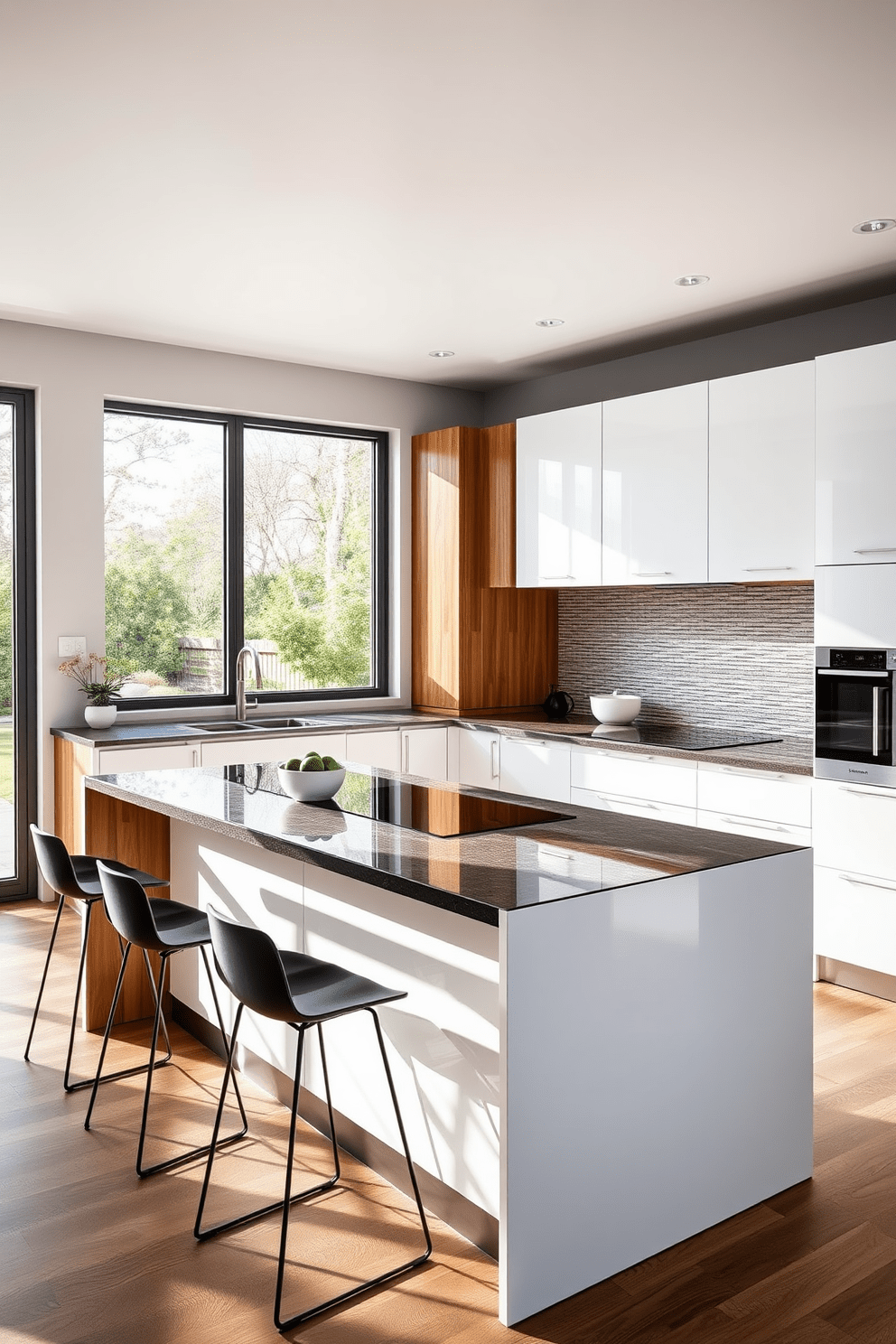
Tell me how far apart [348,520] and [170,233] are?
251 centimetres

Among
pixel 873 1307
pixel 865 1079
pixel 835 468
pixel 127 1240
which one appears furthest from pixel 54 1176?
pixel 835 468

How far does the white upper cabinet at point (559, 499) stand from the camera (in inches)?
210

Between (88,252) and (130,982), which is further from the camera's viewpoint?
(88,252)

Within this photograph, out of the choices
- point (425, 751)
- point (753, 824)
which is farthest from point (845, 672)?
point (425, 751)

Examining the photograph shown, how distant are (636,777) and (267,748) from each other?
172 centimetres

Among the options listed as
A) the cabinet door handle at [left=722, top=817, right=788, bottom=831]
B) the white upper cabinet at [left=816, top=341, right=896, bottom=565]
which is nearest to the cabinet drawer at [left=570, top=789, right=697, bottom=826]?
the cabinet door handle at [left=722, top=817, right=788, bottom=831]

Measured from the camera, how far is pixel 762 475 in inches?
176

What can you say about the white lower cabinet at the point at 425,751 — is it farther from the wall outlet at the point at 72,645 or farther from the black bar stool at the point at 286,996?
the black bar stool at the point at 286,996

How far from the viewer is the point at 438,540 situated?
6086 mm

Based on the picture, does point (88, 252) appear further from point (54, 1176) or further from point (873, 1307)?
point (873, 1307)

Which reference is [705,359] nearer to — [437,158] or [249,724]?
[437,158]

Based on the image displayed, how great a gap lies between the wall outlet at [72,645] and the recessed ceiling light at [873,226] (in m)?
3.78

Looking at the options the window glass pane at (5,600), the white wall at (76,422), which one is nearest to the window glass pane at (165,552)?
the white wall at (76,422)

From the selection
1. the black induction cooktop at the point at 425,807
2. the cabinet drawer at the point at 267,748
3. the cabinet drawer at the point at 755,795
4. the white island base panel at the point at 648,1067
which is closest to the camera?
the white island base panel at the point at 648,1067
